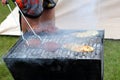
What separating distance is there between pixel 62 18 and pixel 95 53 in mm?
1796

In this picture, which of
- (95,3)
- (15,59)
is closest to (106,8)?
(95,3)

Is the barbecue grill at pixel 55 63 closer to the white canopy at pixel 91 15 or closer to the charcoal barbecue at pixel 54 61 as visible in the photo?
the charcoal barbecue at pixel 54 61

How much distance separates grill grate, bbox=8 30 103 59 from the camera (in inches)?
76.2

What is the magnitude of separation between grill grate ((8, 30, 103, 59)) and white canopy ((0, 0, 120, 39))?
4.04 feet

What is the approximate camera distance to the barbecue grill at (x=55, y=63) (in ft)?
6.20

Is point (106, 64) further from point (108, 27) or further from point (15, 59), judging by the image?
point (15, 59)

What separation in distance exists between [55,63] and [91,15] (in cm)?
178

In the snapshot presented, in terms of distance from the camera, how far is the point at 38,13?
2486 mm

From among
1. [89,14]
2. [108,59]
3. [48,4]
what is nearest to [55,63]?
[48,4]

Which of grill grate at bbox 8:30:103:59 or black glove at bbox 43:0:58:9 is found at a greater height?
black glove at bbox 43:0:58:9

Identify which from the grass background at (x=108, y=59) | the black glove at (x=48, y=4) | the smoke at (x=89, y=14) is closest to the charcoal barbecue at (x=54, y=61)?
the black glove at (x=48, y=4)

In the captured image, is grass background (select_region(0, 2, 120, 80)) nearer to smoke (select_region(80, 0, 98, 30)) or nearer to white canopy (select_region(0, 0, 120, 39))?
white canopy (select_region(0, 0, 120, 39))

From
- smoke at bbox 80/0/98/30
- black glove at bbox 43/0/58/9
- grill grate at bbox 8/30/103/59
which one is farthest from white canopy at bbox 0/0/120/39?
grill grate at bbox 8/30/103/59

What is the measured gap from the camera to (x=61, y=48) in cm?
207
